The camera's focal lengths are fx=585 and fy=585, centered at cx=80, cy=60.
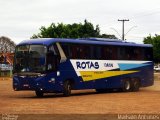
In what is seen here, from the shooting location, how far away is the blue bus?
1179 inches

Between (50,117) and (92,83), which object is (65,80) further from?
(50,117)

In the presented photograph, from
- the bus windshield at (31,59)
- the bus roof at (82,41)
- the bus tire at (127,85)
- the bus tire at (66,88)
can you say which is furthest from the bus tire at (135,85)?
the bus windshield at (31,59)

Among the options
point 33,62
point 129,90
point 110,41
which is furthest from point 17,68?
point 129,90

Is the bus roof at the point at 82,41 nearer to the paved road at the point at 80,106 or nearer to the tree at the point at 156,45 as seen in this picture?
A: the paved road at the point at 80,106

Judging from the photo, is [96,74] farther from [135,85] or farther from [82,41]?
[135,85]

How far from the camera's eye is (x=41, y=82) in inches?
1177

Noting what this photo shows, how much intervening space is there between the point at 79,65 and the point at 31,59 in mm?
3744

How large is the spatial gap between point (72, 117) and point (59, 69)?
13304 millimetres

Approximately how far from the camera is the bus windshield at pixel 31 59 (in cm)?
2972

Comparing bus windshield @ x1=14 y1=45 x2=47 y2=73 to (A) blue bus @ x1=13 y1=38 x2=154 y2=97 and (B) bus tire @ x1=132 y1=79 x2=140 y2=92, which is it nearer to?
(A) blue bus @ x1=13 y1=38 x2=154 y2=97

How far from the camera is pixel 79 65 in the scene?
32.7 m

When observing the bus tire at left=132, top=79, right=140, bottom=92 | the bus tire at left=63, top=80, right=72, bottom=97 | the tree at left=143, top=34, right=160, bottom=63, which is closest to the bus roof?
the bus tire at left=63, top=80, right=72, bottom=97

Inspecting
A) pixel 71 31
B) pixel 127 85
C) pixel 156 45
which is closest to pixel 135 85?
pixel 127 85

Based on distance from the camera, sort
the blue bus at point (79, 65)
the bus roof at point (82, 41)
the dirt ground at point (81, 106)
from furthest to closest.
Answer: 1. the bus roof at point (82, 41)
2. the blue bus at point (79, 65)
3. the dirt ground at point (81, 106)
